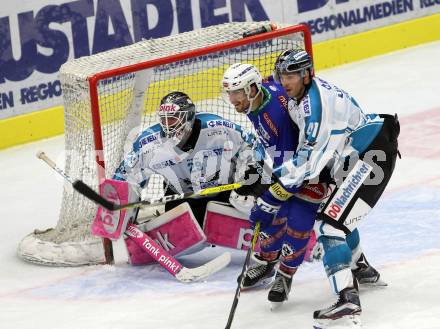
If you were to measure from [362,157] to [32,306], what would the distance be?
5.48 ft

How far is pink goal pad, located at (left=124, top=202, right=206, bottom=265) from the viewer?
538 centimetres

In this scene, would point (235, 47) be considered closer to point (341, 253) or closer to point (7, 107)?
point (341, 253)

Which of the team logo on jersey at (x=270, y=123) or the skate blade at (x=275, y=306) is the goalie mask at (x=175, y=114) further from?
the skate blade at (x=275, y=306)

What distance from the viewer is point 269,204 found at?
473 cm

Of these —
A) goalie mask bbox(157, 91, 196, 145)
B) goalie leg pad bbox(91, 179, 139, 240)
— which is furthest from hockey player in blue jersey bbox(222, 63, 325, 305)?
goalie leg pad bbox(91, 179, 139, 240)

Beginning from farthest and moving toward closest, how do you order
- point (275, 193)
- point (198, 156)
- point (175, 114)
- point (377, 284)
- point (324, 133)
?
point (198, 156) < point (175, 114) < point (377, 284) < point (275, 193) < point (324, 133)

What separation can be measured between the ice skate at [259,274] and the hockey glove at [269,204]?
0.24 meters

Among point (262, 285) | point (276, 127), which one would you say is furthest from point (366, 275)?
point (276, 127)

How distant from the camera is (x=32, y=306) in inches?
202

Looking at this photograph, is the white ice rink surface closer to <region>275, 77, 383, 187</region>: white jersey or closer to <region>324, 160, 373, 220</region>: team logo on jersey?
<region>324, 160, 373, 220</region>: team logo on jersey

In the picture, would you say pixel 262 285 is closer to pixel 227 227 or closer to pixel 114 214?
pixel 227 227

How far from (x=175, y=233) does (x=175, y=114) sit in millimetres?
584

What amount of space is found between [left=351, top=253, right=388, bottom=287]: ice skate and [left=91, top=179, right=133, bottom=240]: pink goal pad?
1162mm

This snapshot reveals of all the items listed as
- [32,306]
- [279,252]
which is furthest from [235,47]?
[32,306]
